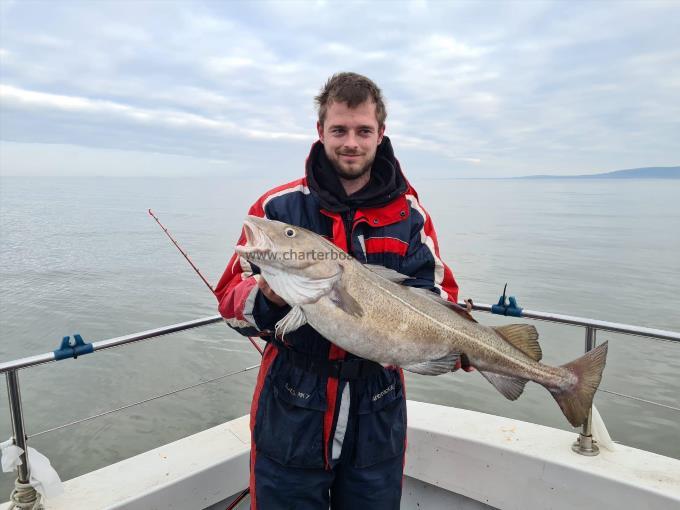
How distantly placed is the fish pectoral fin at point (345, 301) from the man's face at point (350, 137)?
31.6 inches

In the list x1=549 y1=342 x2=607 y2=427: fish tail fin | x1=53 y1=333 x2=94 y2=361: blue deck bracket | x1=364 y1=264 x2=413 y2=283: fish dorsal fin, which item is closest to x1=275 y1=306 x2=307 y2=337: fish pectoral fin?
x1=364 y1=264 x2=413 y2=283: fish dorsal fin

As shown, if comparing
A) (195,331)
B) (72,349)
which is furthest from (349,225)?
(195,331)

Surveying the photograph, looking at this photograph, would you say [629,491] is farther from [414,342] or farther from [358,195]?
[358,195]

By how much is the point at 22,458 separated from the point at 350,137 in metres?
2.59

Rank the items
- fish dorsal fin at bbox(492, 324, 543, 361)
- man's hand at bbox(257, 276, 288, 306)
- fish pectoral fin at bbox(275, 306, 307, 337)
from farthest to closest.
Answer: fish dorsal fin at bbox(492, 324, 543, 361), man's hand at bbox(257, 276, 288, 306), fish pectoral fin at bbox(275, 306, 307, 337)

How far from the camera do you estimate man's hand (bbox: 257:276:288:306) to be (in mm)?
2290

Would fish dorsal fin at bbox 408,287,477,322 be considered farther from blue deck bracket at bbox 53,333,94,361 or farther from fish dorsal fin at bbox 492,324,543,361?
blue deck bracket at bbox 53,333,94,361

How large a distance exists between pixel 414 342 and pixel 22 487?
7.75 ft

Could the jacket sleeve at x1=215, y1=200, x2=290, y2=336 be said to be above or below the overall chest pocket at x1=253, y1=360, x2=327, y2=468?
above

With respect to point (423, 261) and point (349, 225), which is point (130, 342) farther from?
point (423, 261)

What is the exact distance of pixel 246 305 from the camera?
7.64 feet

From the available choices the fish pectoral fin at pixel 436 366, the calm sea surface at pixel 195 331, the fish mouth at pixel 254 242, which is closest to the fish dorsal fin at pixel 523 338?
the fish pectoral fin at pixel 436 366

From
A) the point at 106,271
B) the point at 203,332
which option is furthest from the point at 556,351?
the point at 106,271

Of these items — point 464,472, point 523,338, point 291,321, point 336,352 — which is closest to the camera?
point 291,321
